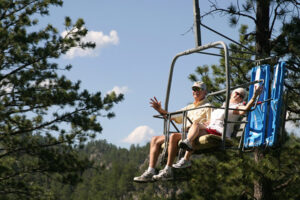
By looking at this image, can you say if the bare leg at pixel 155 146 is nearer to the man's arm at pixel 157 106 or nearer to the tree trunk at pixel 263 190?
the man's arm at pixel 157 106

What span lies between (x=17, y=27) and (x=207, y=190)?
6886 mm

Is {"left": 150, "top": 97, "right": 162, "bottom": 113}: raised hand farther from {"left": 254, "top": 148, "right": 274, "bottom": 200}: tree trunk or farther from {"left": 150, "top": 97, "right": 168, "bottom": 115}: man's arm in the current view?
{"left": 254, "top": 148, "right": 274, "bottom": 200}: tree trunk

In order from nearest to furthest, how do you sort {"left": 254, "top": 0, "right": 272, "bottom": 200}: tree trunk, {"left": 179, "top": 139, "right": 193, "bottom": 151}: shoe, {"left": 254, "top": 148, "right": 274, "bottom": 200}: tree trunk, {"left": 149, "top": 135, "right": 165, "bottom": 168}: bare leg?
{"left": 179, "top": 139, "right": 193, "bottom": 151}: shoe → {"left": 149, "top": 135, "right": 165, "bottom": 168}: bare leg → {"left": 254, "top": 0, "right": 272, "bottom": 200}: tree trunk → {"left": 254, "top": 148, "right": 274, "bottom": 200}: tree trunk

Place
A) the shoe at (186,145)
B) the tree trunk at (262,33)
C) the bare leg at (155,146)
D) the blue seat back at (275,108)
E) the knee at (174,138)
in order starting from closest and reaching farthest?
the shoe at (186,145) < the blue seat back at (275,108) < the knee at (174,138) < the bare leg at (155,146) < the tree trunk at (262,33)

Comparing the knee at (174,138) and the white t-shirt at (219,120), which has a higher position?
the white t-shirt at (219,120)

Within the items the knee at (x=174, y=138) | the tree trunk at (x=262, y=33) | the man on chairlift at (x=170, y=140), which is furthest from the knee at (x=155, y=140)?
the tree trunk at (x=262, y=33)

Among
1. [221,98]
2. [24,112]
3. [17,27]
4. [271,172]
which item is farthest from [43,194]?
[271,172]

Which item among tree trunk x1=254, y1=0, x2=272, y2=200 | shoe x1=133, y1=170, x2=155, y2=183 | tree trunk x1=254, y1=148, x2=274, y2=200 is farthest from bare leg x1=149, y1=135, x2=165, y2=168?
tree trunk x1=254, y1=148, x2=274, y2=200

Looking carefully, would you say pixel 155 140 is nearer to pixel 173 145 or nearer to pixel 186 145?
pixel 173 145

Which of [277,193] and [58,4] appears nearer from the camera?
[277,193]

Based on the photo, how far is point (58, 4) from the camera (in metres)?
13.2

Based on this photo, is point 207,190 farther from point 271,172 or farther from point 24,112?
point 24,112

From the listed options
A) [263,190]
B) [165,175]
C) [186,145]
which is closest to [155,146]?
[165,175]

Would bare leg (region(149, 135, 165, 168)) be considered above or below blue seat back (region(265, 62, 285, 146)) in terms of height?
below
